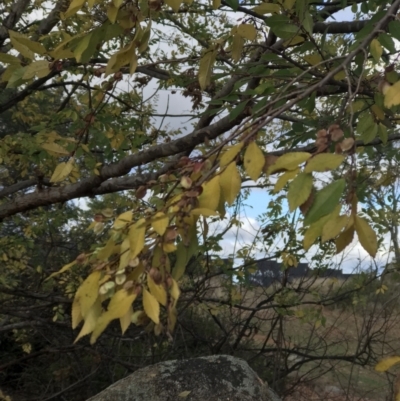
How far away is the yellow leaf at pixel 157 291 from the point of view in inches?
33.9

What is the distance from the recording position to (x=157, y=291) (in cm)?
87

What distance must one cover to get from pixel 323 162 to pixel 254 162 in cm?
13

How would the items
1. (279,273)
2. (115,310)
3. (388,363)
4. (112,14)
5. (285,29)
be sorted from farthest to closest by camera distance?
(279,273)
(285,29)
(112,14)
(388,363)
(115,310)

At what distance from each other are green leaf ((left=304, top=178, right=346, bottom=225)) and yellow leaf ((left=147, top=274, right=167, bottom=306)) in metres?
0.26

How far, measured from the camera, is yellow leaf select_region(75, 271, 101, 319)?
871 millimetres

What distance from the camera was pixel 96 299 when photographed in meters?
0.90

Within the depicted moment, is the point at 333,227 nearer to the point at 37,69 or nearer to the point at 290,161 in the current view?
the point at 290,161

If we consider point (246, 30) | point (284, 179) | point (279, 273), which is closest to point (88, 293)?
point (284, 179)

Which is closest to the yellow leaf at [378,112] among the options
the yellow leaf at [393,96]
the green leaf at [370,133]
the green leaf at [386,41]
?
the green leaf at [370,133]

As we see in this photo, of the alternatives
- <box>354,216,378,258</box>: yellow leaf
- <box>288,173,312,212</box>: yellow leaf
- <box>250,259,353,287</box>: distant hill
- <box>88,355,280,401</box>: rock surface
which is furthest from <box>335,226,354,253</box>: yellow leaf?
<box>250,259,353,287</box>: distant hill

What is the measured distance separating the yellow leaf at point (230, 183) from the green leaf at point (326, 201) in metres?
0.13

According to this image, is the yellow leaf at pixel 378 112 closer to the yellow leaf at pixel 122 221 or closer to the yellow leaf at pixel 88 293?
the yellow leaf at pixel 122 221

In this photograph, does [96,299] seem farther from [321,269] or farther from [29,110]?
[29,110]

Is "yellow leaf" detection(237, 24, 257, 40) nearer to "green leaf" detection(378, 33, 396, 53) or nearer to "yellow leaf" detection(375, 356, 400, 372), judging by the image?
"green leaf" detection(378, 33, 396, 53)
